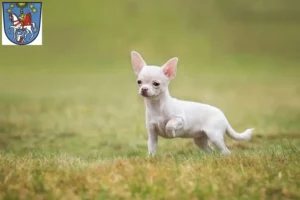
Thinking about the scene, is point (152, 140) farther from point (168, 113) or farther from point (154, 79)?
point (154, 79)

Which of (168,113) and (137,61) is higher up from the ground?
(137,61)

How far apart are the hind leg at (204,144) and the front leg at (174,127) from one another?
26 centimetres

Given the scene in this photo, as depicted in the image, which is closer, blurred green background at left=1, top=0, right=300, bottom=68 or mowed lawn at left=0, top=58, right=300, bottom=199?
mowed lawn at left=0, top=58, right=300, bottom=199

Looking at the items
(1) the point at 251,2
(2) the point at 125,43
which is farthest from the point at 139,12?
(1) the point at 251,2

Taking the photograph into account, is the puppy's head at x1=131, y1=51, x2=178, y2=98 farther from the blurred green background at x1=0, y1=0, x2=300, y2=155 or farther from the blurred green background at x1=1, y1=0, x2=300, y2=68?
the blurred green background at x1=1, y1=0, x2=300, y2=68

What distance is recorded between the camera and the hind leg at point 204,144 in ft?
10.7

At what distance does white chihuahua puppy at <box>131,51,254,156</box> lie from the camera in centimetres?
298

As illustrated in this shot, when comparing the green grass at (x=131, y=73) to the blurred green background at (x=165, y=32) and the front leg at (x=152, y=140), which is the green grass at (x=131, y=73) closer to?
the blurred green background at (x=165, y=32)

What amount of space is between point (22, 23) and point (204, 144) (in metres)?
1.17

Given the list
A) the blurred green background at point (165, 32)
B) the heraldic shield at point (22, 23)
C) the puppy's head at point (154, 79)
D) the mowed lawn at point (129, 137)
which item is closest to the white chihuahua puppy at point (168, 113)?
the puppy's head at point (154, 79)

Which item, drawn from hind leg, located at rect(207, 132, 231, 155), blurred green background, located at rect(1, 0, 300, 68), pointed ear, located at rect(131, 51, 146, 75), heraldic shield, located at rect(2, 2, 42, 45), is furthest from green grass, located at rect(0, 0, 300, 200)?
pointed ear, located at rect(131, 51, 146, 75)

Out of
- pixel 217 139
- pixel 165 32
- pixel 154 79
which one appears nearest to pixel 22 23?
pixel 154 79

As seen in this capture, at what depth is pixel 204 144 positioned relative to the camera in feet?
10.8

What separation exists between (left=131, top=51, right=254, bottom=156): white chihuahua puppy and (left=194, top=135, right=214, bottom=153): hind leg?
0.18ft
